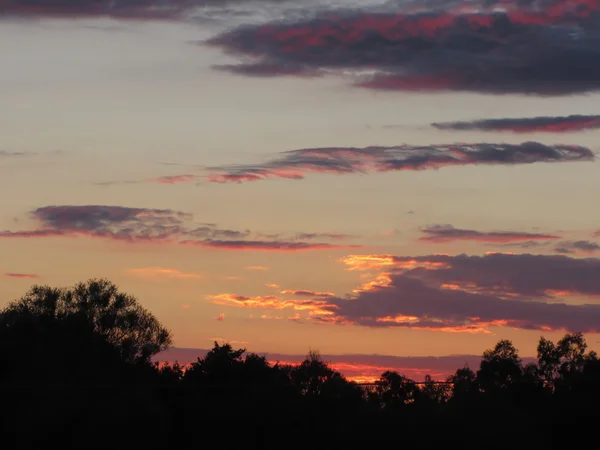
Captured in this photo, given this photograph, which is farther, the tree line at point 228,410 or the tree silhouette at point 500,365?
the tree silhouette at point 500,365

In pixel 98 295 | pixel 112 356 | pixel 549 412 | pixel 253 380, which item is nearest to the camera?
pixel 549 412

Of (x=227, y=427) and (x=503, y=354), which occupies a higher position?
(x=503, y=354)

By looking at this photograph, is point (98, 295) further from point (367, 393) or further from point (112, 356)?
point (367, 393)

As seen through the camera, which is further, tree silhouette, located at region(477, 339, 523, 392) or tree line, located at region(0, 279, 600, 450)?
tree silhouette, located at region(477, 339, 523, 392)

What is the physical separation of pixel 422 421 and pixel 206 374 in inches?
657

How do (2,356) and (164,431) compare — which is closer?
(164,431)

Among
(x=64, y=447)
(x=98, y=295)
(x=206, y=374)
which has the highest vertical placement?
(x=98, y=295)

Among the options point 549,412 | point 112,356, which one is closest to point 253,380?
point 112,356

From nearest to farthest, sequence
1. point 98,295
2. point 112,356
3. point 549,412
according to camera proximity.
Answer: point 549,412 → point 112,356 → point 98,295

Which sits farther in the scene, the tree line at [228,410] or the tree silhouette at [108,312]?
the tree silhouette at [108,312]

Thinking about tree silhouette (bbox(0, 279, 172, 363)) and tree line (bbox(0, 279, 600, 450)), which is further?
tree silhouette (bbox(0, 279, 172, 363))

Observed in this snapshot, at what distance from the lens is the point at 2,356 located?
48.2 meters

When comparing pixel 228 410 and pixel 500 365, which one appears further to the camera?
pixel 500 365

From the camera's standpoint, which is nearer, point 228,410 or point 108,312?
point 228,410
